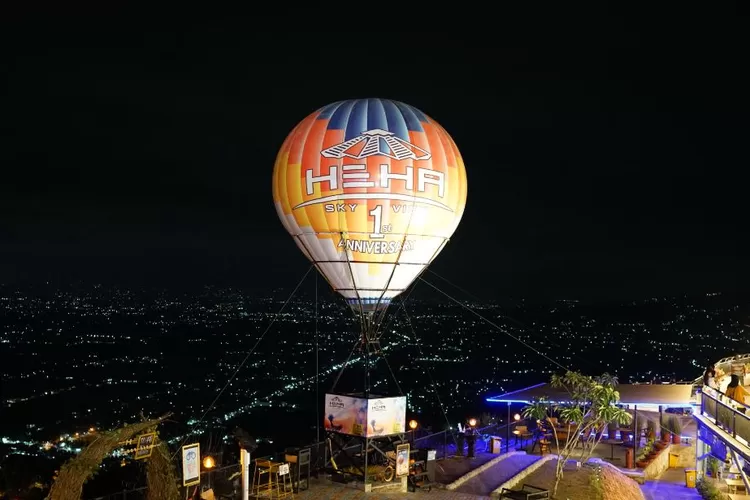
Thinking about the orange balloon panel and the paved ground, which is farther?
the paved ground

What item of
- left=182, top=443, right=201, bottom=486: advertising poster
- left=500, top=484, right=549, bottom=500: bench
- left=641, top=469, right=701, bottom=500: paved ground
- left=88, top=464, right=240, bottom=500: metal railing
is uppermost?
left=182, top=443, right=201, bottom=486: advertising poster

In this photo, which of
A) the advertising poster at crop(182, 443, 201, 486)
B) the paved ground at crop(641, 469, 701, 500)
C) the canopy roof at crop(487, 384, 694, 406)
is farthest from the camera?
the canopy roof at crop(487, 384, 694, 406)

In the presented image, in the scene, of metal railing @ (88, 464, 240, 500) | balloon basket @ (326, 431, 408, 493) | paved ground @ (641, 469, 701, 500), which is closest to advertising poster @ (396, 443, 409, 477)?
balloon basket @ (326, 431, 408, 493)

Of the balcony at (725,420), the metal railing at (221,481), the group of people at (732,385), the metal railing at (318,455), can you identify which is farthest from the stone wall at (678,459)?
the metal railing at (221,481)

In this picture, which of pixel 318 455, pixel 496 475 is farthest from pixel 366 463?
pixel 496 475

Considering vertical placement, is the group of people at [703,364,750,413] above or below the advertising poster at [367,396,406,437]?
above

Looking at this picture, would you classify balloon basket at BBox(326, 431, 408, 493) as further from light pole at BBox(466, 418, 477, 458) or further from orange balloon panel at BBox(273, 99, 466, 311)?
light pole at BBox(466, 418, 477, 458)

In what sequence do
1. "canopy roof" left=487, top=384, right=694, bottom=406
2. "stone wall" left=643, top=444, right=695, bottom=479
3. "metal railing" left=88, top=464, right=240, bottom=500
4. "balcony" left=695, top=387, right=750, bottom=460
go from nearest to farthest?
"metal railing" left=88, top=464, right=240, bottom=500, "balcony" left=695, top=387, right=750, bottom=460, "stone wall" left=643, top=444, right=695, bottom=479, "canopy roof" left=487, top=384, right=694, bottom=406
